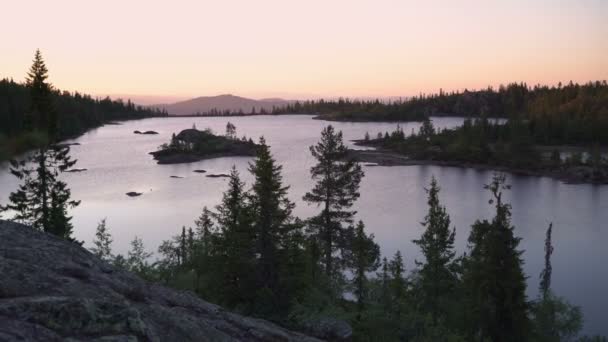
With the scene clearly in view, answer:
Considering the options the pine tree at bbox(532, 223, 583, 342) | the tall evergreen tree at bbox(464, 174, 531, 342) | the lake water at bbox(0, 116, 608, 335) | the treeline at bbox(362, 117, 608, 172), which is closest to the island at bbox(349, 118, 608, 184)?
the treeline at bbox(362, 117, 608, 172)

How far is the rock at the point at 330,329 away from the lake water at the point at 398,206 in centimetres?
2106

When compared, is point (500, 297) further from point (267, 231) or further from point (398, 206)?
point (398, 206)

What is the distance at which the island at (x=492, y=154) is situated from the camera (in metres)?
94.9

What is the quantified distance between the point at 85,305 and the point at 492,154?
367ft

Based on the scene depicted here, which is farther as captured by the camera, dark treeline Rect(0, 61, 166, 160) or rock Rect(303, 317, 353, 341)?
rock Rect(303, 317, 353, 341)

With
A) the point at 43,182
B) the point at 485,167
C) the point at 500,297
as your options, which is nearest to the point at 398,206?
the point at 500,297

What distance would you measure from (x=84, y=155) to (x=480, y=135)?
83.4 m

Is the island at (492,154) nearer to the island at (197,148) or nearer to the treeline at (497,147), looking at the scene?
the treeline at (497,147)

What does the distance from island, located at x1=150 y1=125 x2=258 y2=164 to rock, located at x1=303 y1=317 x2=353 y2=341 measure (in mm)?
86125

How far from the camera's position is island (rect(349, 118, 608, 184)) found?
94.9 m

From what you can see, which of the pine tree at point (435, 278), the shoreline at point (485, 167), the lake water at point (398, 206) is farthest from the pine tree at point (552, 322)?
the shoreline at point (485, 167)

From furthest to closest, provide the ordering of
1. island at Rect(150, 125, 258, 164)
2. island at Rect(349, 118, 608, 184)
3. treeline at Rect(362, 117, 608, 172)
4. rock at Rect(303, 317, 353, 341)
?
island at Rect(150, 125, 258, 164) < treeline at Rect(362, 117, 608, 172) < island at Rect(349, 118, 608, 184) < rock at Rect(303, 317, 353, 341)

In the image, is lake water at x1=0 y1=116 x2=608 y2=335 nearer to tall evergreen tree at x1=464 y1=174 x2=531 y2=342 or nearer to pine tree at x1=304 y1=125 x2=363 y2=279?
pine tree at x1=304 y1=125 x2=363 y2=279

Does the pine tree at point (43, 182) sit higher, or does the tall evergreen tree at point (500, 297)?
the pine tree at point (43, 182)
